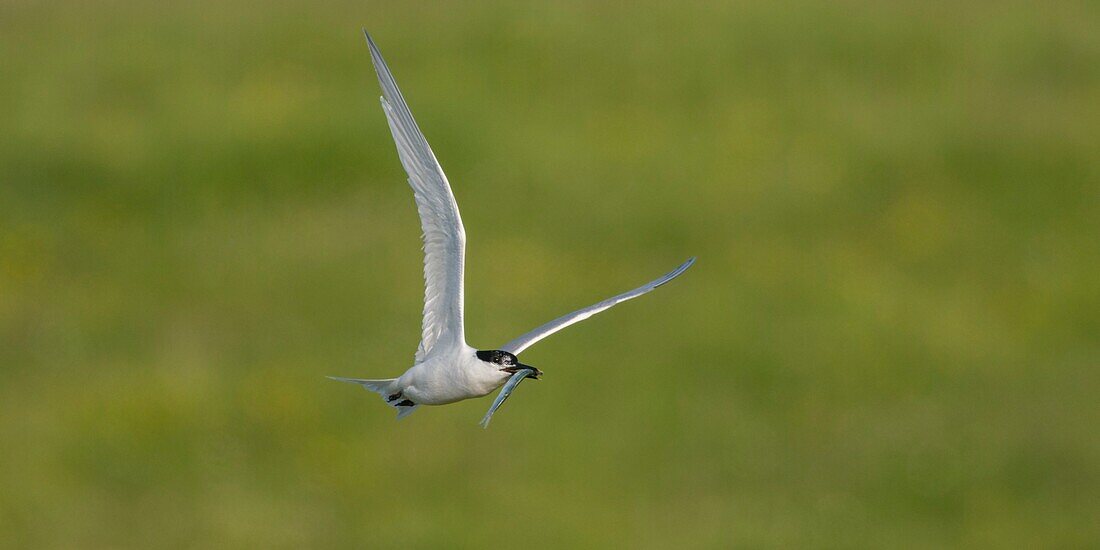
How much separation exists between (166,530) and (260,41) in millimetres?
12128

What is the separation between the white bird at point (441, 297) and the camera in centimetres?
903

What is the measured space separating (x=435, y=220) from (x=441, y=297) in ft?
1.43

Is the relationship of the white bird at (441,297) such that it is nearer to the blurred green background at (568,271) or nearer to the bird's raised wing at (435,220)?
the bird's raised wing at (435,220)

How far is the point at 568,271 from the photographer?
3322 centimetres

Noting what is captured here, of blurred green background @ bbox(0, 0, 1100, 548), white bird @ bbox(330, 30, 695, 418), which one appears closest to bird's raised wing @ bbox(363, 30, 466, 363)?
white bird @ bbox(330, 30, 695, 418)

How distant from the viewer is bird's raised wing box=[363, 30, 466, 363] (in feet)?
29.9

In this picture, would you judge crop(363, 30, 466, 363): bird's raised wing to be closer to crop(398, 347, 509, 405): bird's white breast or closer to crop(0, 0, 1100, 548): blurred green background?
crop(398, 347, 509, 405): bird's white breast

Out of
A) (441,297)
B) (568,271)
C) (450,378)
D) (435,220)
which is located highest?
(435,220)

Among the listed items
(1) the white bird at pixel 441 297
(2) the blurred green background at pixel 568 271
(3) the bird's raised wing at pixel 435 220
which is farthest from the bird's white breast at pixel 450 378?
(2) the blurred green background at pixel 568 271

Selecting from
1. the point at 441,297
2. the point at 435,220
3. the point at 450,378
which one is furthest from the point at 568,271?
the point at 450,378

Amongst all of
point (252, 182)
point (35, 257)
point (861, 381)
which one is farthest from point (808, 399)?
point (35, 257)

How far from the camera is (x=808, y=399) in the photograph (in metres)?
31.9

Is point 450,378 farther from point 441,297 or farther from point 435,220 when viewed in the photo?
point 435,220

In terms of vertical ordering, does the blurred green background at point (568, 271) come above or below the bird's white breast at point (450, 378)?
below
